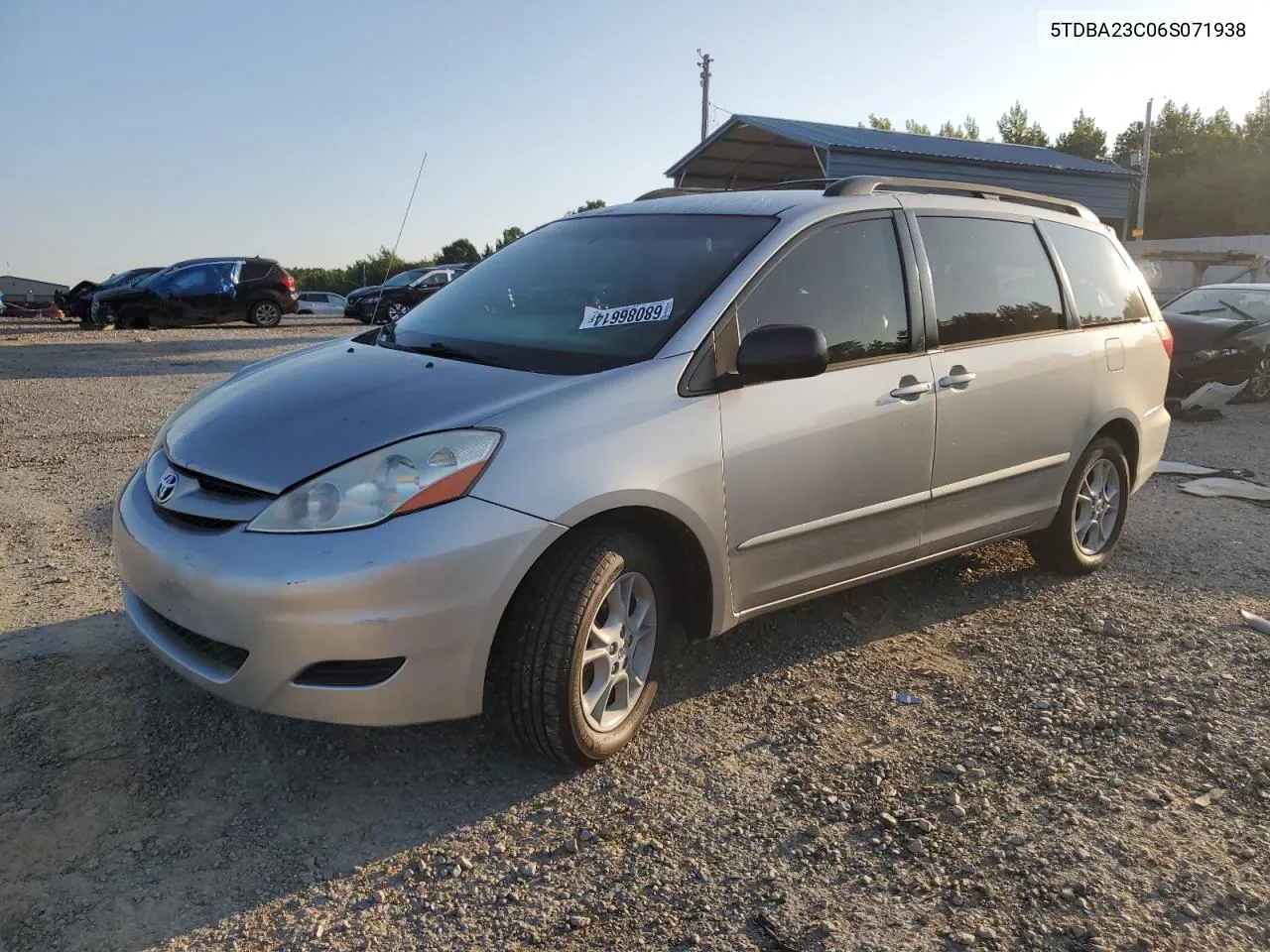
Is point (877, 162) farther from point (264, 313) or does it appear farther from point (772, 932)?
point (772, 932)

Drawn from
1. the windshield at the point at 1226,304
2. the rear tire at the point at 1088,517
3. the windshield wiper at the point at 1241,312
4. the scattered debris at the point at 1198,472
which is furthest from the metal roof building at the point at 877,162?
the rear tire at the point at 1088,517

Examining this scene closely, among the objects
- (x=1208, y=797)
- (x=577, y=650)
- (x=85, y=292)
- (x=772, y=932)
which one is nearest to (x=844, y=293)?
(x=577, y=650)

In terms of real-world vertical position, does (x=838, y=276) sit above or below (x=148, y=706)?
above

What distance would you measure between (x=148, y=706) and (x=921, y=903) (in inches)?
97.6

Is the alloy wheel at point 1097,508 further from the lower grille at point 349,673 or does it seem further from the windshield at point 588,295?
the lower grille at point 349,673

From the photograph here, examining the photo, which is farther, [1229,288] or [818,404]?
[1229,288]

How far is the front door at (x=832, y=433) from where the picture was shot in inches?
131

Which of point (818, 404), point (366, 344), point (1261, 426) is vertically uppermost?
point (366, 344)

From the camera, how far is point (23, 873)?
2.51m

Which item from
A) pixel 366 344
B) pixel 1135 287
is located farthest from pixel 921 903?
pixel 1135 287

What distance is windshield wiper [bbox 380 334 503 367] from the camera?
3.35m

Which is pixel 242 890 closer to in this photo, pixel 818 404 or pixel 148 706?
pixel 148 706

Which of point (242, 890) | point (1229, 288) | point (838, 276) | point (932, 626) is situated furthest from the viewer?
point (1229, 288)

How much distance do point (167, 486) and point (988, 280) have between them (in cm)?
329
